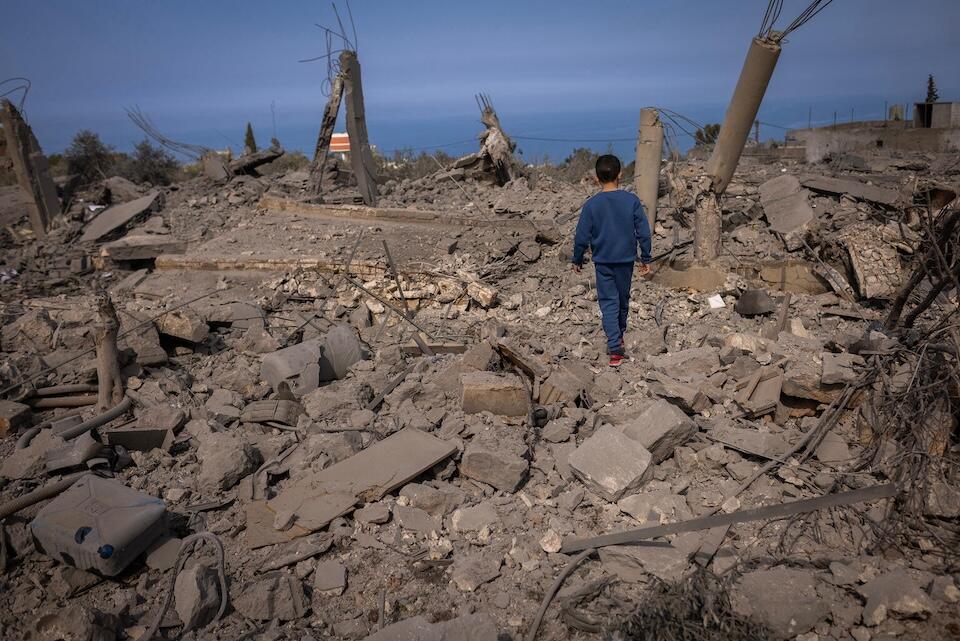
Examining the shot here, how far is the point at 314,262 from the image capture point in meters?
7.93

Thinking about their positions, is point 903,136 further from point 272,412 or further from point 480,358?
point 272,412

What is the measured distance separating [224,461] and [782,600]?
11.3 ft

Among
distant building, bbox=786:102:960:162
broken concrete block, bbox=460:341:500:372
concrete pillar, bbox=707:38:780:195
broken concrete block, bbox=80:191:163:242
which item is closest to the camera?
broken concrete block, bbox=460:341:500:372

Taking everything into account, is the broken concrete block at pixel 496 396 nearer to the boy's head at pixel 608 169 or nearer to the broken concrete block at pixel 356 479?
the broken concrete block at pixel 356 479

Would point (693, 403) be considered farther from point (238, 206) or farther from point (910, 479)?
point (238, 206)

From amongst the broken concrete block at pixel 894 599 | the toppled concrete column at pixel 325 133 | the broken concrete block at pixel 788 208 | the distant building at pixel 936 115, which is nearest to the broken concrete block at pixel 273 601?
the broken concrete block at pixel 894 599

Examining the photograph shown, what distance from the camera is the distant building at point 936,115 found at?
14445 millimetres

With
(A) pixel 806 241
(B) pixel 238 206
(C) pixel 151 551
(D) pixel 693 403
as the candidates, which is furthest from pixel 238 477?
(B) pixel 238 206

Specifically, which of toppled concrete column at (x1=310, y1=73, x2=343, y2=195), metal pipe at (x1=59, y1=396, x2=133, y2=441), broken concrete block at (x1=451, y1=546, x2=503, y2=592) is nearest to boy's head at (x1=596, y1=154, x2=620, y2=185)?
broken concrete block at (x1=451, y1=546, x2=503, y2=592)

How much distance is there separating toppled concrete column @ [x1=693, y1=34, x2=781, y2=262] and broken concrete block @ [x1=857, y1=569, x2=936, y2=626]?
476cm

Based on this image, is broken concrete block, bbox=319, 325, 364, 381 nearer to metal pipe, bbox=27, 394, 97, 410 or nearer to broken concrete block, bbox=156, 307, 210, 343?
broken concrete block, bbox=156, 307, 210, 343

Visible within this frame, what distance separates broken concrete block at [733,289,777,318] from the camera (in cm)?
593

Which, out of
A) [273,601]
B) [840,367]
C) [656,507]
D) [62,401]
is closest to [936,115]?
[840,367]

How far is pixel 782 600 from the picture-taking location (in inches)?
107
